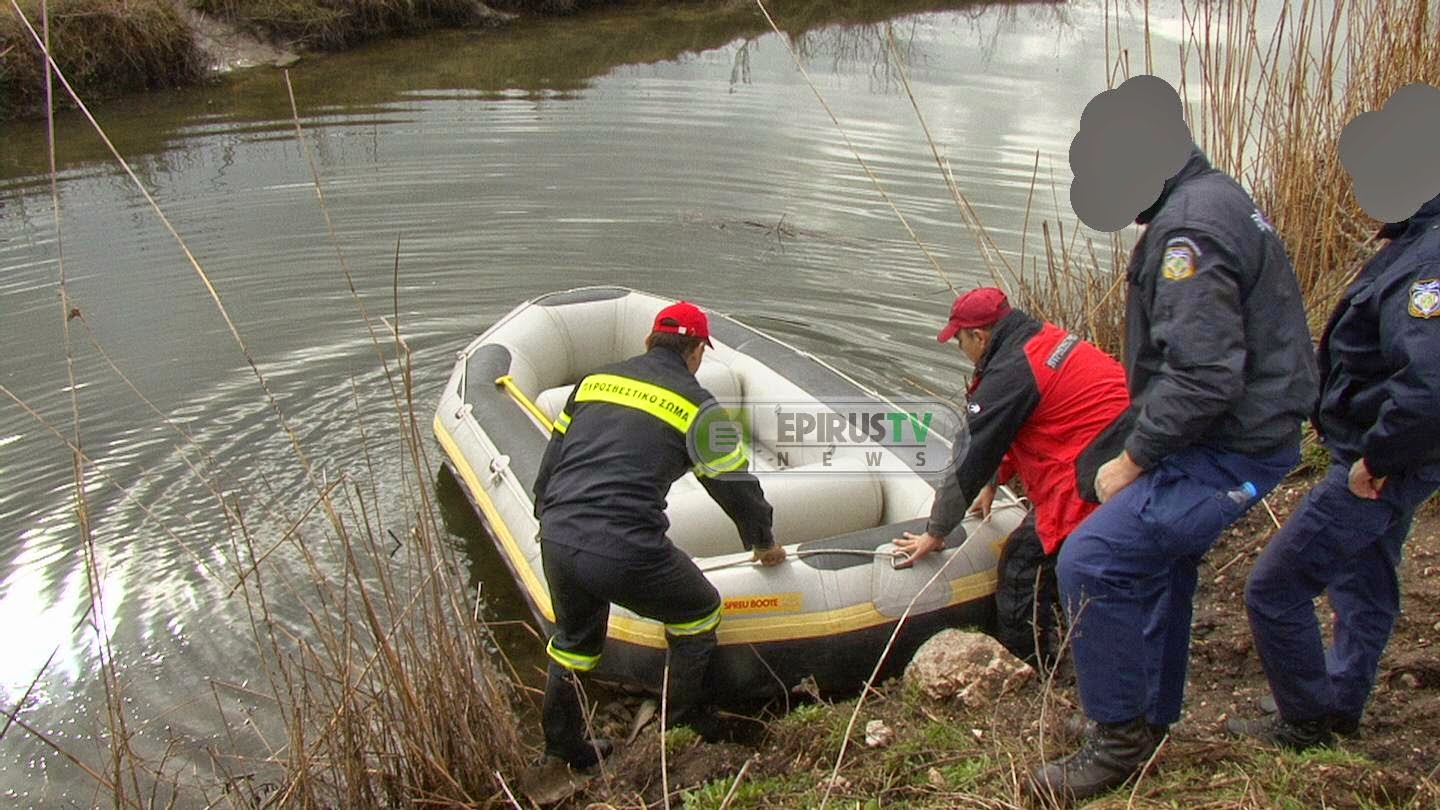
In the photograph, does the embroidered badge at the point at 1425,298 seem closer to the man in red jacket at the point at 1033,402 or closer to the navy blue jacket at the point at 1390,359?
the navy blue jacket at the point at 1390,359

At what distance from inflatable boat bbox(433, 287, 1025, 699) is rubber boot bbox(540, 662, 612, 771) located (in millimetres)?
429

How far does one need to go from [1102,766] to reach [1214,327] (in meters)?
1.07

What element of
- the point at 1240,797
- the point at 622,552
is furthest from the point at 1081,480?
the point at 622,552

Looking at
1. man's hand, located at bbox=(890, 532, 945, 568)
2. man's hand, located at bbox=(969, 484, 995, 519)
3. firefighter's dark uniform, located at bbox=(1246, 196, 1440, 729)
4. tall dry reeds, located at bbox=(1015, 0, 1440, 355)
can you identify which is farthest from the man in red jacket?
tall dry reeds, located at bbox=(1015, 0, 1440, 355)

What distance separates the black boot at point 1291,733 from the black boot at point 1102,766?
0.42 m

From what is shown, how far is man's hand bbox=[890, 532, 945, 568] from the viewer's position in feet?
12.4

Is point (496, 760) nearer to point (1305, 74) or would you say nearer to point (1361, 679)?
point (1361, 679)

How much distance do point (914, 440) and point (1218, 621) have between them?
1.50 meters

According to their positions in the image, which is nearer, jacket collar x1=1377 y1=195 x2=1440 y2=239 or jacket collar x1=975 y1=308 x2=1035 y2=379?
jacket collar x1=1377 y1=195 x2=1440 y2=239

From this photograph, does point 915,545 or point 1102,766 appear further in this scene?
point 915,545

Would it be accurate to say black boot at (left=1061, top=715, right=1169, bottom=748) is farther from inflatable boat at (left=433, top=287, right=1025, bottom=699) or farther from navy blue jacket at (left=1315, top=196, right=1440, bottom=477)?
navy blue jacket at (left=1315, top=196, right=1440, bottom=477)

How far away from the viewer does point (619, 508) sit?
325cm

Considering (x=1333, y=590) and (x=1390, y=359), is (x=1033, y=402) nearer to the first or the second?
(x=1333, y=590)

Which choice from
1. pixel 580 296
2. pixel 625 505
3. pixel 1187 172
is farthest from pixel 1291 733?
pixel 580 296
